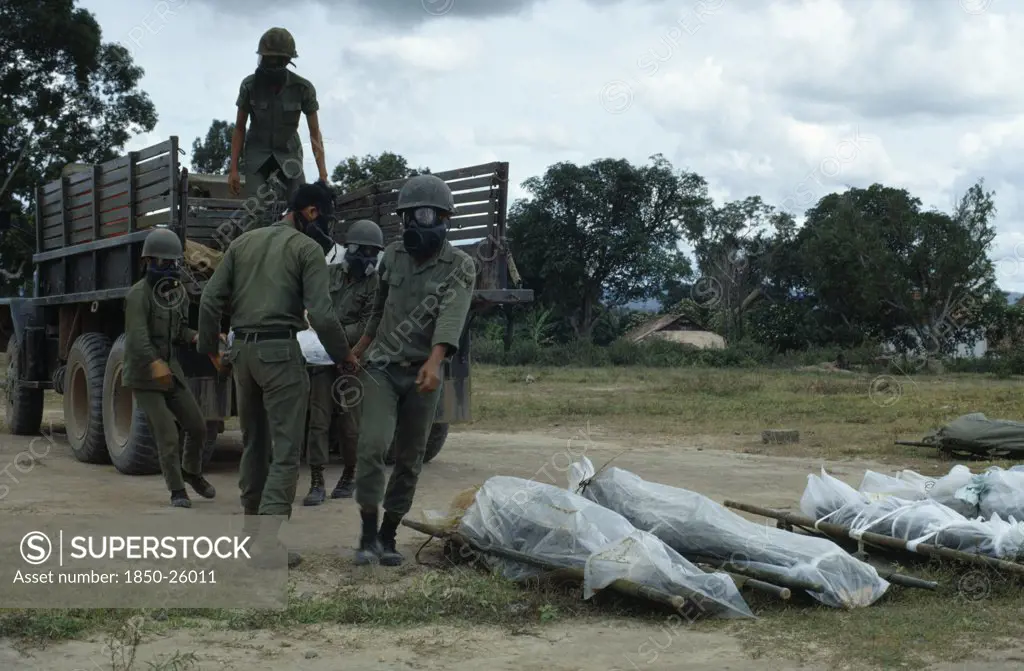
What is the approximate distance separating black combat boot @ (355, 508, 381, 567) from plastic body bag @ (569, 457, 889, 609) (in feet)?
3.36

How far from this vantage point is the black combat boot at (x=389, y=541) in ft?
19.4

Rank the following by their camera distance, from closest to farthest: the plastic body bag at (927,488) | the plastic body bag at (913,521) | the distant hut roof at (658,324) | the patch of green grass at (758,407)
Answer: the plastic body bag at (913,521) → the plastic body bag at (927,488) → the patch of green grass at (758,407) → the distant hut roof at (658,324)

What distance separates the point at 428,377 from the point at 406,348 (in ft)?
0.85

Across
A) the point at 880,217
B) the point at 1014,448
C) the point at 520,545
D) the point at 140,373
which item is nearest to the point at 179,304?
the point at 140,373

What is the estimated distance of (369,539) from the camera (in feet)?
19.5

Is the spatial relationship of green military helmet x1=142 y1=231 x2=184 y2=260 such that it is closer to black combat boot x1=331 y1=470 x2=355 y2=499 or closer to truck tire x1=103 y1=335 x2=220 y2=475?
truck tire x1=103 y1=335 x2=220 y2=475

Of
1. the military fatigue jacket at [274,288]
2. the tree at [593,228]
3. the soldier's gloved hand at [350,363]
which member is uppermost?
the tree at [593,228]

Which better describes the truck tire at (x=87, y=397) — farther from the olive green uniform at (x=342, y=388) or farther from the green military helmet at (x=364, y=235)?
the green military helmet at (x=364, y=235)

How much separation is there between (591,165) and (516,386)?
72.3 ft

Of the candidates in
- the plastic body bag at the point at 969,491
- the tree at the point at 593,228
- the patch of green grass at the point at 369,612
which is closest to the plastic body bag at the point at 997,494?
the plastic body bag at the point at 969,491

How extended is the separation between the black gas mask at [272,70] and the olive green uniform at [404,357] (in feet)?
11.0

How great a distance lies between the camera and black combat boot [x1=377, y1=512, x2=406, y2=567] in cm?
591

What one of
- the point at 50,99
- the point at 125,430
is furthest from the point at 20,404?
the point at 50,99

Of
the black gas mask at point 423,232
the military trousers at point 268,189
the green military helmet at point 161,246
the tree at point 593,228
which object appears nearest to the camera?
the black gas mask at point 423,232
